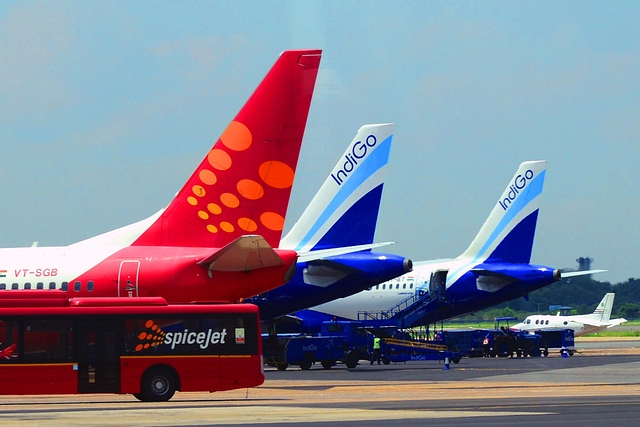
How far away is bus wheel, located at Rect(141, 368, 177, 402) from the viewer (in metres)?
31.8

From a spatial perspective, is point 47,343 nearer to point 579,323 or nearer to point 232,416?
point 232,416

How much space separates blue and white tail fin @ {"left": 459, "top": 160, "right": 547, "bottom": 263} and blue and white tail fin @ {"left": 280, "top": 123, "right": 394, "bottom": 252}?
58.7 feet

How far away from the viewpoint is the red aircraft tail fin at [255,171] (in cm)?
3644

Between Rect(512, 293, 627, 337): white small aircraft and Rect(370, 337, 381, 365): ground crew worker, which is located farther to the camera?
Rect(512, 293, 627, 337): white small aircraft

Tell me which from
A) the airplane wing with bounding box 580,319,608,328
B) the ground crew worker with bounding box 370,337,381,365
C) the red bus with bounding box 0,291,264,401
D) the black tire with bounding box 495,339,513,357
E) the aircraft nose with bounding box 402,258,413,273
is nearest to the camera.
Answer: the red bus with bounding box 0,291,264,401

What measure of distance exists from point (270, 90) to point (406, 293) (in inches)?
1341

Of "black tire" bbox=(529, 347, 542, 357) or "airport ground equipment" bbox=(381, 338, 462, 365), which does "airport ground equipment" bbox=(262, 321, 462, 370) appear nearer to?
"airport ground equipment" bbox=(381, 338, 462, 365)

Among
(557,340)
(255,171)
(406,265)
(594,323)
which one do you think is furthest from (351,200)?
(594,323)

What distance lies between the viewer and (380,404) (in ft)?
95.4

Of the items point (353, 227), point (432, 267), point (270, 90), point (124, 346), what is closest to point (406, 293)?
point (432, 267)

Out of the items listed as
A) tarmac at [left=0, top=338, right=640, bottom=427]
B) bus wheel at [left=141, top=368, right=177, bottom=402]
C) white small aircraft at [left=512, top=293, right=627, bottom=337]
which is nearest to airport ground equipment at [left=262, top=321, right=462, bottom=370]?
tarmac at [left=0, top=338, right=640, bottom=427]

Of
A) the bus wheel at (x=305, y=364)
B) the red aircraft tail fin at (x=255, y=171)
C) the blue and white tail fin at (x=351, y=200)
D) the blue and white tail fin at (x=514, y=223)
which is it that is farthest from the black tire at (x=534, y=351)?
the red aircraft tail fin at (x=255, y=171)

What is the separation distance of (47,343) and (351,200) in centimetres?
2458

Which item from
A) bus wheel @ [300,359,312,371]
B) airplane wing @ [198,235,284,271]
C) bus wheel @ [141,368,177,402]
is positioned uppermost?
airplane wing @ [198,235,284,271]
